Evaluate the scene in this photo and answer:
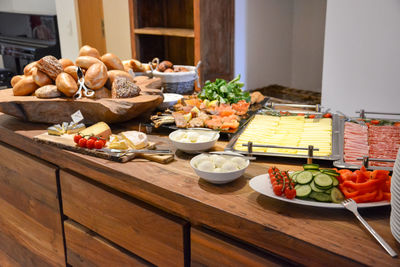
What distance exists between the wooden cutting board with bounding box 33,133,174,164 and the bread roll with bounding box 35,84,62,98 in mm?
167

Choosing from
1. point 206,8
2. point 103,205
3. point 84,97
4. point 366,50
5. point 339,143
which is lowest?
point 103,205

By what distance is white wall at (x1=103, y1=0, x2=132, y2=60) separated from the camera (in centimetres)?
324

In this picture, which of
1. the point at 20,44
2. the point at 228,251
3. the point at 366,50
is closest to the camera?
the point at 228,251

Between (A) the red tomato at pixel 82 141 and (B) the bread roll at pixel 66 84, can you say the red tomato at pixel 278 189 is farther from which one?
(B) the bread roll at pixel 66 84

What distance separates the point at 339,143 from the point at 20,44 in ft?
14.2

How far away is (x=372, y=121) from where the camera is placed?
1.49 metres

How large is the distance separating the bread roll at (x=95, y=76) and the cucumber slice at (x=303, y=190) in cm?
94

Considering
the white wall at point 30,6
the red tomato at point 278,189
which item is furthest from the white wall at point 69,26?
the red tomato at point 278,189

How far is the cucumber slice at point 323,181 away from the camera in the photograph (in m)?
0.96

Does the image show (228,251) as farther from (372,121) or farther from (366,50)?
(366,50)

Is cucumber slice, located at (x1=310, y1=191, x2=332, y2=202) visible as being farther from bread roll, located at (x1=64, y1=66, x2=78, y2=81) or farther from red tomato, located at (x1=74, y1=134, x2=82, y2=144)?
bread roll, located at (x1=64, y1=66, x2=78, y2=81)

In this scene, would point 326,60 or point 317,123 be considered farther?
point 326,60

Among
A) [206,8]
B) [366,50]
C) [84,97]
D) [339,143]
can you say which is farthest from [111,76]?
[366,50]

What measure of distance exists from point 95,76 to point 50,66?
0.20m
